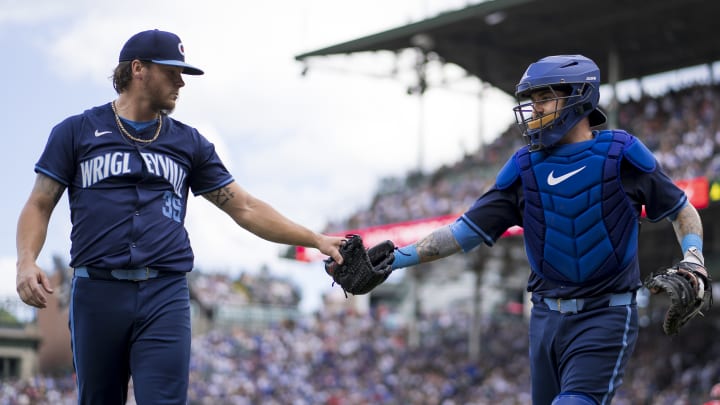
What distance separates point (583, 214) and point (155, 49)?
7.45 ft

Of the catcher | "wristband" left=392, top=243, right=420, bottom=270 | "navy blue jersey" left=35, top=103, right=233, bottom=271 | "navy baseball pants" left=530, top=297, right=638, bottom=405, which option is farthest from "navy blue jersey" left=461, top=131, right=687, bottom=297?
"navy blue jersey" left=35, top=103, right=233, bottom=271

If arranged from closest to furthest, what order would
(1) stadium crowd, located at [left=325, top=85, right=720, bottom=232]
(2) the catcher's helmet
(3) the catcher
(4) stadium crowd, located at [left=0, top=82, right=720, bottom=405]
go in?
(3) the catcher < (2) the catcher's helmet < (1) stadium crowd, located at [left=325, top=85, right=720, bottom=232] < (4) stadium crowd, located at [left=0, top=82, right=720, bottom=405]

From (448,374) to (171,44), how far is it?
22099mm

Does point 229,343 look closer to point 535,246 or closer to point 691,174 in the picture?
point 691,174

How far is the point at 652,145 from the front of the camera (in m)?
21.7

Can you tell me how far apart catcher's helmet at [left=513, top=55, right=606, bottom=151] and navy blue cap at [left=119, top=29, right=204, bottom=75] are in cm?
174

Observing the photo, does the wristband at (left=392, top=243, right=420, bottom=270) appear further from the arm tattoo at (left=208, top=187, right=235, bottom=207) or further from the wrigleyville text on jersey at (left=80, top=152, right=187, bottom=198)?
the wrigleyville text on jersey at (left=80, top=152, right=187, bottom=198)

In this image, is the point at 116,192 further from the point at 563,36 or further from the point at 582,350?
the point at 563,36

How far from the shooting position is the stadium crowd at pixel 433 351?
2109cm

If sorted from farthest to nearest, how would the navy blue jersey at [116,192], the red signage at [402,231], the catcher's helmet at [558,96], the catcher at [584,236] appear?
the red signage at [402,231] → the catcher's helmet at [558,96] → the catcher at [584,236] → the navy blue jersey at [116,192]

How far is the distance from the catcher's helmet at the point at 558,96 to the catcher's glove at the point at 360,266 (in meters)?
0.99

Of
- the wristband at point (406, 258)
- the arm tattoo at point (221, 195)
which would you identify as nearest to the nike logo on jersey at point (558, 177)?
the wristband at point (406, 258)

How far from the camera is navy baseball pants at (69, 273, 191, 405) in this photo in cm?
461

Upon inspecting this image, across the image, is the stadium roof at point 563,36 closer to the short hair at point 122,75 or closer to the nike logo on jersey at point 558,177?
the nike logo on jersey at point 558,177
